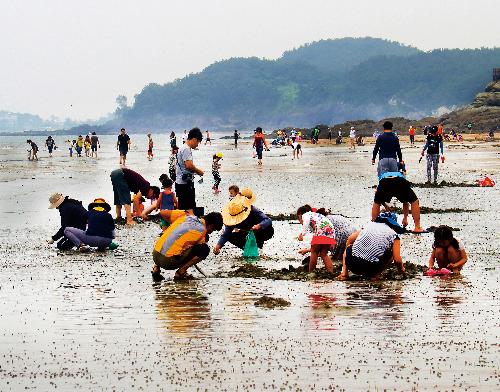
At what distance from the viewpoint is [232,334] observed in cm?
833

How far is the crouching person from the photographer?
11516 millimetres

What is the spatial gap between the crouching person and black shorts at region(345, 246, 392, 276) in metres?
1.72

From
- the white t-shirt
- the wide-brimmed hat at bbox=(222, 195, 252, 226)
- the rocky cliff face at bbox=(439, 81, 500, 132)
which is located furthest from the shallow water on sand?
the rocky cliff face at bbox=(439, 81, 500, 132)

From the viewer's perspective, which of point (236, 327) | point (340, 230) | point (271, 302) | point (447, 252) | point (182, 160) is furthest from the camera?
point (182, 160)

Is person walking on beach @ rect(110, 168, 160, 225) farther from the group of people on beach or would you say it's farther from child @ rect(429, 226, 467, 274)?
child @ rect(429, 226, 467, 274)

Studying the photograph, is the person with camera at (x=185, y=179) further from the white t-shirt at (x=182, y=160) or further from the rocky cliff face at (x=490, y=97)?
the rocky cliff face at (x=490, y=97)

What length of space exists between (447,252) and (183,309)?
3.73 m

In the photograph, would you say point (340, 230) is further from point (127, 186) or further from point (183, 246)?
point (127, 186)

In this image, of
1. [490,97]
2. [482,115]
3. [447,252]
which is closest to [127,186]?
[447,252]

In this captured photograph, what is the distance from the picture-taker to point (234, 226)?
1367 cm

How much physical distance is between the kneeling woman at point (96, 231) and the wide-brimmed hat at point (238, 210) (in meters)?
1.98

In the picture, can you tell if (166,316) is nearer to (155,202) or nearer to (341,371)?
(341,371)

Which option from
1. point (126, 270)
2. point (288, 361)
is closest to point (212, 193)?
point (126, 270)

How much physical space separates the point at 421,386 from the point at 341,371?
0.69 m
